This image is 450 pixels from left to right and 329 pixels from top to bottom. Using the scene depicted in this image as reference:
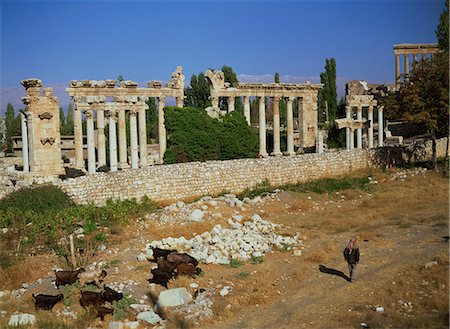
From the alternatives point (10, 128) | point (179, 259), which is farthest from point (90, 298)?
point (10, 128)

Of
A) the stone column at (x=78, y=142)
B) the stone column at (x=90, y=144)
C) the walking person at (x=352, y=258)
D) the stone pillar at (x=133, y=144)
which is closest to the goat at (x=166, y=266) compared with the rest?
A: the walking person at (x=352, y=258)

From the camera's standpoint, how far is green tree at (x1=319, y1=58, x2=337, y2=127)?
59.4m

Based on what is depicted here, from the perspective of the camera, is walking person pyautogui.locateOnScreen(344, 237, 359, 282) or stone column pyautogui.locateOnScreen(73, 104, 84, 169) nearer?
walking person pyautogui.locateOnScreen(344, 237, 359, 282)

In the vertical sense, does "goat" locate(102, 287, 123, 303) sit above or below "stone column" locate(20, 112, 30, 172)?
below

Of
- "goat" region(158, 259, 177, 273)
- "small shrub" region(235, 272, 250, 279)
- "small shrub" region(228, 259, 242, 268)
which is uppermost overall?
"goat" region(158, 259, 177, 273)

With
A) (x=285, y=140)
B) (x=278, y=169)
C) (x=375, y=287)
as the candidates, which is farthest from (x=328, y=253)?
(x=285, y=140)

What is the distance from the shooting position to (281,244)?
16922 mm

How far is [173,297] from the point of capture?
40.7 ft

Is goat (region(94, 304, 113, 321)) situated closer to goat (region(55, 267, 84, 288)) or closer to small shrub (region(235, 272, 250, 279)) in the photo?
goat (region(55, 267, 84, 288))

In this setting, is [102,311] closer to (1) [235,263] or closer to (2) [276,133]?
(1) [235,263]

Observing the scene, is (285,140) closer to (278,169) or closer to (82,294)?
(278,169)

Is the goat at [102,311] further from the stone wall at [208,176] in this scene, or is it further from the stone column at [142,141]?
the stone column at [142,141]

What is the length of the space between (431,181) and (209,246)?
46.7ft

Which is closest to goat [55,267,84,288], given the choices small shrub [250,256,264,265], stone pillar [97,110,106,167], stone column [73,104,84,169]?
small shrub [250,256,264,265]
